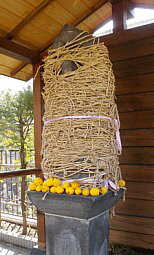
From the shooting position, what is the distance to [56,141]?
127cm

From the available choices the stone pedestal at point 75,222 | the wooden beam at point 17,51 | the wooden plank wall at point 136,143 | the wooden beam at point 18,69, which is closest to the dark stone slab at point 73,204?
the stone pedestal at point 75,222

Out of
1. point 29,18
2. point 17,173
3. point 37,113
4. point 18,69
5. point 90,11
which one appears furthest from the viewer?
point 18,69

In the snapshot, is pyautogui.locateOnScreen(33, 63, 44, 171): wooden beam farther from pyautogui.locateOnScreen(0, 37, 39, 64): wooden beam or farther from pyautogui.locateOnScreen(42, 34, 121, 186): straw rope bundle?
pyautogui.locateOnScreen(42, 34, 121, 186): straw rope bundle

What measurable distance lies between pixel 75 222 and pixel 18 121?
261cm

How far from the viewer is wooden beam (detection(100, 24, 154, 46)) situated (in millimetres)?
2076

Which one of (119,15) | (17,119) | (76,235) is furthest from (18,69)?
(76,235)

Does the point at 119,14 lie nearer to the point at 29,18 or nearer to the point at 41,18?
the point at 41,18

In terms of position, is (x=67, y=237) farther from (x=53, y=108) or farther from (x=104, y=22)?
(x=104, y=22)

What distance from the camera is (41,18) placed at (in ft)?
7.38

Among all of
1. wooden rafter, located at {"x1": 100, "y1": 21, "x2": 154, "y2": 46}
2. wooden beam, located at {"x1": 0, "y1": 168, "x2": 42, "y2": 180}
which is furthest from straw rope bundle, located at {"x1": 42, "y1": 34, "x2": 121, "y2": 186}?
wooden rafter, located at {"x1": 100, "y1": 21, "x2": 154, "y2": 46}

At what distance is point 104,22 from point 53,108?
1.75m

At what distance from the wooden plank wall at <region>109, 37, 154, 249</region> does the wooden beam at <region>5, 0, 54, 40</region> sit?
78 centimetres

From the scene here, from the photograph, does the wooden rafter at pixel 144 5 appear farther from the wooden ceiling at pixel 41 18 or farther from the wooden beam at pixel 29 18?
the wooden beam at pixel 29 18

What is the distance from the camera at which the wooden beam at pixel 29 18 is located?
2111mm
